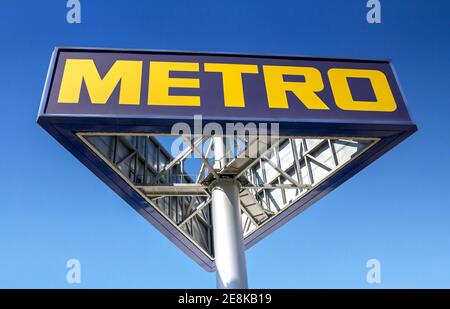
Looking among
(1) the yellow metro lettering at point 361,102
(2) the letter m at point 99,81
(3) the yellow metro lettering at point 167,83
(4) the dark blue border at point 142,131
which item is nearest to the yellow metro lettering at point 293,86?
(1) the yellow metro lettering at point 361,102

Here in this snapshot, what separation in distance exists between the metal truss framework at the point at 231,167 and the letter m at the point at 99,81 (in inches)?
30.2

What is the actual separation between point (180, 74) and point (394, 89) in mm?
4332

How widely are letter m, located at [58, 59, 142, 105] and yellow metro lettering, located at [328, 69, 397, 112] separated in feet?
12.6

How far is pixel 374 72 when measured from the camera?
835 cm

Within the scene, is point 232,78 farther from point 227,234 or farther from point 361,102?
point 227,234

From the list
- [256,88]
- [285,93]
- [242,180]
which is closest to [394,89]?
[285,93]

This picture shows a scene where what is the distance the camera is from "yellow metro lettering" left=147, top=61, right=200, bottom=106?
731cm

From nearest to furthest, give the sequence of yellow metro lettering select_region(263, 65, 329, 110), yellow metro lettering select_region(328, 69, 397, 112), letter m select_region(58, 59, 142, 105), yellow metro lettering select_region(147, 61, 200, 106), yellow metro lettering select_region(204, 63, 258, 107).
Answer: letter m select_region(58, 59, 142, 105)
yellow metro lettering select_region(147, 61, 200, 106)
yellow metro lettering select_region(204, 63, 258, 107)
yellow metro lettering select_region(263, 65, 329, 110)
yellow metro lettering select_region(328, 69, 397, 112)

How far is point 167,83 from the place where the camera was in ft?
24.8

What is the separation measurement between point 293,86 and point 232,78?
47.7 inches

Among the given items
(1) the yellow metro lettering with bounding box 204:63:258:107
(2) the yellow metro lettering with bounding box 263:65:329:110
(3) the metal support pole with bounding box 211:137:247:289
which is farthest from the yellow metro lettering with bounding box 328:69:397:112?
(3) the metal support pole with bounding box 211:137:247:289

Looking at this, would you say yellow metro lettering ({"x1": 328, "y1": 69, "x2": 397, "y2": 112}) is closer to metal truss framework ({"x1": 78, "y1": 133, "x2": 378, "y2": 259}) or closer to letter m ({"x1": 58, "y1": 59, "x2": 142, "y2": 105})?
metal truss framework ({"x1": 78, "y1": 133, "x2": 378, "y2": 259})
